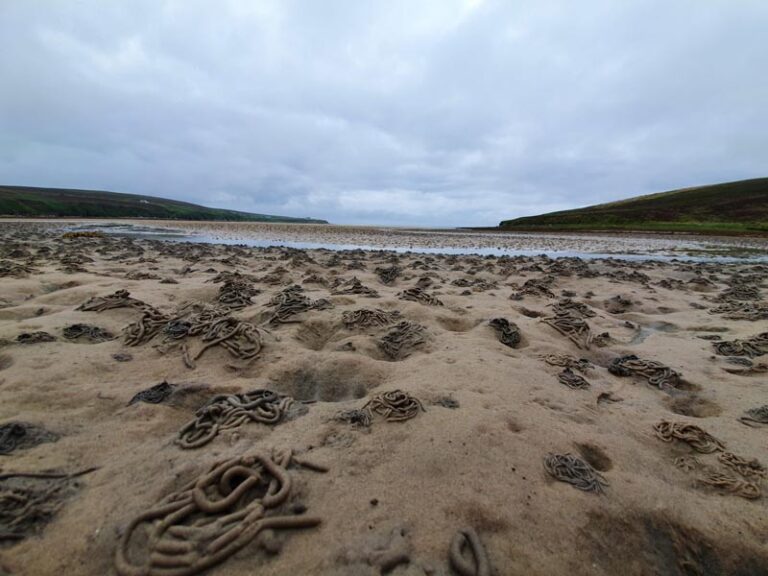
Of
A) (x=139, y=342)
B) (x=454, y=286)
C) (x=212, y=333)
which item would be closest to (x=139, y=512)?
(x=212, y=333)

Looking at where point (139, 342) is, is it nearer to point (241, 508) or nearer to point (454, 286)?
point (241, 508)

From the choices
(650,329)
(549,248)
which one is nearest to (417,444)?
(650,329)

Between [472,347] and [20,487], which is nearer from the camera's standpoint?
[20,487]

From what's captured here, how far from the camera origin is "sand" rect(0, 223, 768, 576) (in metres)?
2.55

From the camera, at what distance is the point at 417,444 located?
3.51 metres

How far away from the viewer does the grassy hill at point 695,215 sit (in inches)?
1793

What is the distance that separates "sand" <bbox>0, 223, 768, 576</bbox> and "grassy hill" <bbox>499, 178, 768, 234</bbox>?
154 feet

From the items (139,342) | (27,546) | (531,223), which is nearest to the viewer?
(27,546)

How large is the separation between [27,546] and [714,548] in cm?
462

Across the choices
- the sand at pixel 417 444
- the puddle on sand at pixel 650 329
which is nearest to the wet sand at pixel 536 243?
the puddle on sand at pixel 650 329

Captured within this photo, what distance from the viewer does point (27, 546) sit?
2.46 metres

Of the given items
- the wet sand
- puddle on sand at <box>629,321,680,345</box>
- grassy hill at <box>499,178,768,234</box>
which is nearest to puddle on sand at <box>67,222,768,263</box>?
the wet sand

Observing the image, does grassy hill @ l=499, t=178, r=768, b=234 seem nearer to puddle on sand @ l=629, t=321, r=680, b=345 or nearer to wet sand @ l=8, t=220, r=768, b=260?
wet sand @ l=8, t=220, r=768, b=260

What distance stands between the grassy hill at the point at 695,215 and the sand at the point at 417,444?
46.9m
